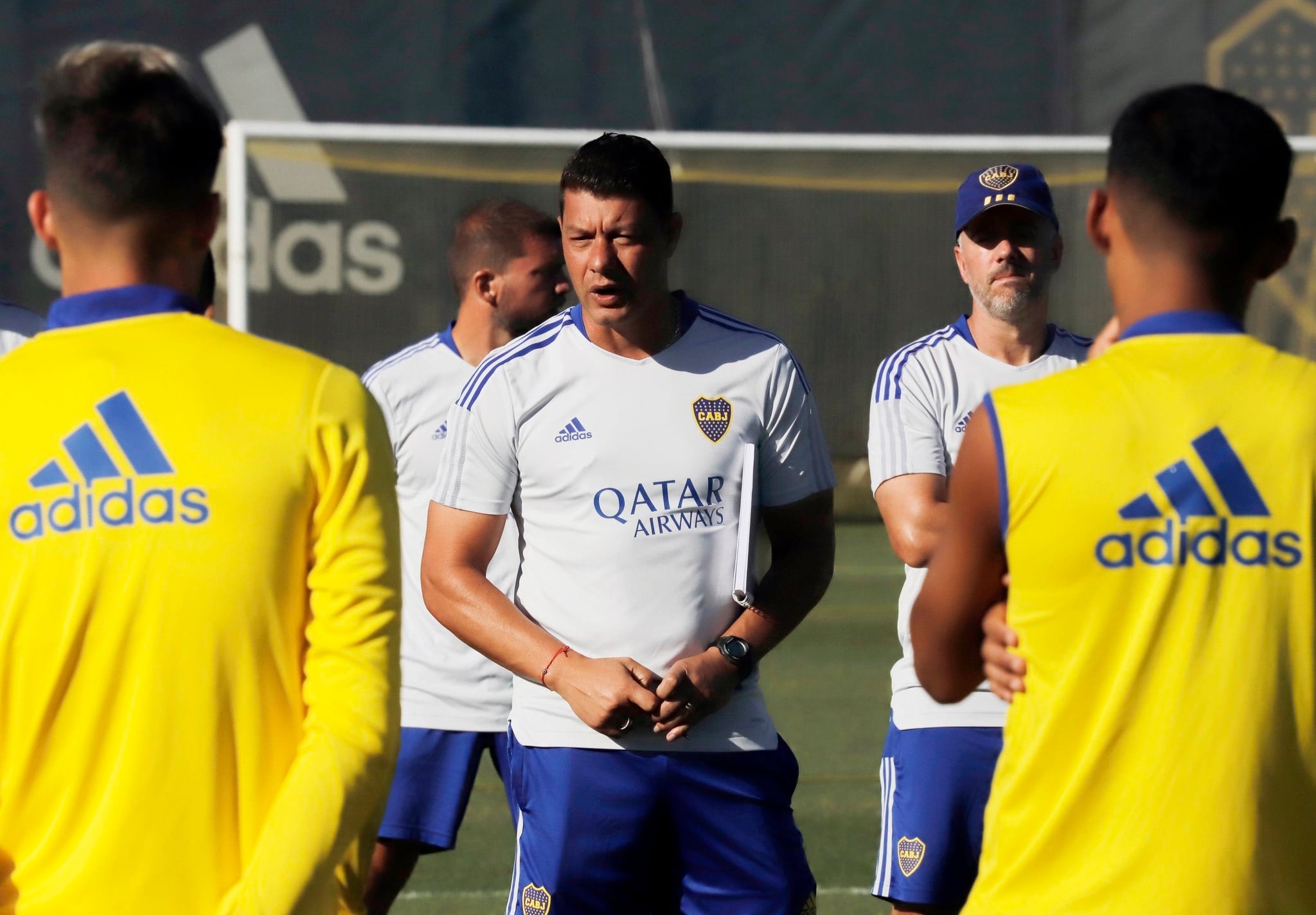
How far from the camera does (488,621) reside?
324cm

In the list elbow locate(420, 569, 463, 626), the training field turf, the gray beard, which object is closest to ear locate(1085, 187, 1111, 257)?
elbow locate(420, 569, 463, 626)

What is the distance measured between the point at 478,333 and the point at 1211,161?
3.27m

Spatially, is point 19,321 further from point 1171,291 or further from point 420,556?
point 1171,291

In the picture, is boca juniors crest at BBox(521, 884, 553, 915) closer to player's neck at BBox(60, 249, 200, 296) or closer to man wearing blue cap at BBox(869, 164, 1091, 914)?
man wearing blue cap at BBox(869, 164, 1091, 914)

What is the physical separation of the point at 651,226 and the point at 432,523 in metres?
0.78

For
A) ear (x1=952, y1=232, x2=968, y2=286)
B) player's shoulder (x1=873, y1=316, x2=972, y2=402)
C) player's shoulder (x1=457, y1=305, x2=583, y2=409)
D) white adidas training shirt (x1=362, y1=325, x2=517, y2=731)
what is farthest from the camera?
white adidas training shirt (x1=362, y1=325, x2=517, y2=731)

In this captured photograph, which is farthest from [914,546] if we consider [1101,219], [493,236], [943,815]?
[493,236]

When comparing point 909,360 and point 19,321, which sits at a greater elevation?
point 909,360

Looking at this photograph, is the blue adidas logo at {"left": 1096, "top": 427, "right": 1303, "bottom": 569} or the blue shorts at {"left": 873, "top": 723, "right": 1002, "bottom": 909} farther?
the blue shorts at {"left": 873, "top": 723, "right": 1002, "bottom": 909}

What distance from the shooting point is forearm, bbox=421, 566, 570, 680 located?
3188 millimetres

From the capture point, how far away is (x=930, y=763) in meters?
3.68

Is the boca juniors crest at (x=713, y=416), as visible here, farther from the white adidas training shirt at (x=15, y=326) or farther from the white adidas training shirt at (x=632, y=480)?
the white adidas training shirt at (x=15, y=326)

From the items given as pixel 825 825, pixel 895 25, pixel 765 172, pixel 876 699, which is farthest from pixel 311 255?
pixel 895 25

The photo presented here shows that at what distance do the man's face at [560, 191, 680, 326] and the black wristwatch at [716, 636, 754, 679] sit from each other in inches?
27.2
